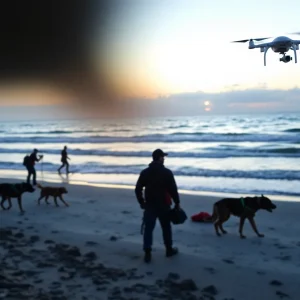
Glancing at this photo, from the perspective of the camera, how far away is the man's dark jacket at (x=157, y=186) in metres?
5.43

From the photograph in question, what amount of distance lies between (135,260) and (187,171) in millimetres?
12484

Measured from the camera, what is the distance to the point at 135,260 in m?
5.72

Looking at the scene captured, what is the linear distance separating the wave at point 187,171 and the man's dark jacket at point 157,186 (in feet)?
36.7

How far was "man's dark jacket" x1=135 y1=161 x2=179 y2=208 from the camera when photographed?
5.43m

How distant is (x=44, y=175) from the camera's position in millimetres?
18422

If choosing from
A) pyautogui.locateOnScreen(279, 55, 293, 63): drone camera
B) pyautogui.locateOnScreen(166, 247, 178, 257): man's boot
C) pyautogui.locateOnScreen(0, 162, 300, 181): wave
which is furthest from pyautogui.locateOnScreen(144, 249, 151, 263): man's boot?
pyautogui.locateOnScreen(0, 162, 300, 181): wave

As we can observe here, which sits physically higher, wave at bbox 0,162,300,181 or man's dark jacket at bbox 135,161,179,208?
man's dark jacket at bbox 135,161,179,208

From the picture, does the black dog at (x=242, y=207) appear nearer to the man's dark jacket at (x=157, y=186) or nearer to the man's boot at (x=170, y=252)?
the man's boot at (x=170, y=252)

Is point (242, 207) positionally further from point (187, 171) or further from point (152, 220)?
point (187, 171)

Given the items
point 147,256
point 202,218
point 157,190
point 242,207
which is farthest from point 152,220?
point 202,218

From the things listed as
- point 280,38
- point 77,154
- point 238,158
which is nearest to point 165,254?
point 280,38

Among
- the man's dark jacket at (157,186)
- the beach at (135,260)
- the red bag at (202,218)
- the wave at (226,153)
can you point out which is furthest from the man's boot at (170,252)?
the wave at (226,153)

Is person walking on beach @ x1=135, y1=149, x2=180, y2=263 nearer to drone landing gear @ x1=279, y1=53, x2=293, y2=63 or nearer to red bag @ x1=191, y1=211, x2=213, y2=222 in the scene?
drone landing gear @ x1=279, y1=53, x2=293, y2=63

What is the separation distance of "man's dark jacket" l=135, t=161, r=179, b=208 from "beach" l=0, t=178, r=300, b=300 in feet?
2.75
